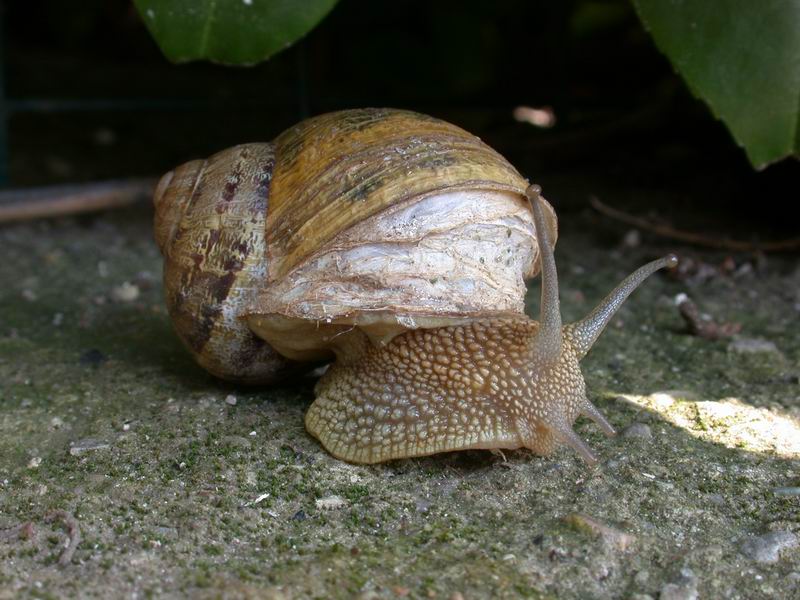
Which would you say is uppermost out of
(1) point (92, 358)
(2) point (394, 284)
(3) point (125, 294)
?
(2) point (394, 284)

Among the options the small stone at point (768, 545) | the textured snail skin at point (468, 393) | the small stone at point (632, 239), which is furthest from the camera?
the small stone at point (632, 239)

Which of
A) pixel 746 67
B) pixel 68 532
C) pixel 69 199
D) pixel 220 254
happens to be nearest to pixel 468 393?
pixel 220 254

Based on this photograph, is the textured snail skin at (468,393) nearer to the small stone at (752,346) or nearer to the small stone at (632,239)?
the small stone at (752,346)

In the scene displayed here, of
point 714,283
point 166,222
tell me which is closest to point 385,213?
point 166,222

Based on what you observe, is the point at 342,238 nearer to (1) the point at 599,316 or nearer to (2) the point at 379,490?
(2) the point at 379,490

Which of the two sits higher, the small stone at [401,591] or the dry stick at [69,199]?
the small stone at [401,591]

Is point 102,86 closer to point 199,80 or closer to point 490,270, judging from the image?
point 199,80

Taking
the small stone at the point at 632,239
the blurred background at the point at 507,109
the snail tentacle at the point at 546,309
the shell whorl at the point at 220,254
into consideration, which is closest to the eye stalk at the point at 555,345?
the snail tentacle at the point at 546,309

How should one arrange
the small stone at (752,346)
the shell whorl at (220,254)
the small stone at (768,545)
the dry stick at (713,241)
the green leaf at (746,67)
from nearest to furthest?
the small stone at (768,545)
the shell whorl at (220,254)
the green leaf at (746,67)
the small stone at (752,346)
the dry stick at (713,241)
